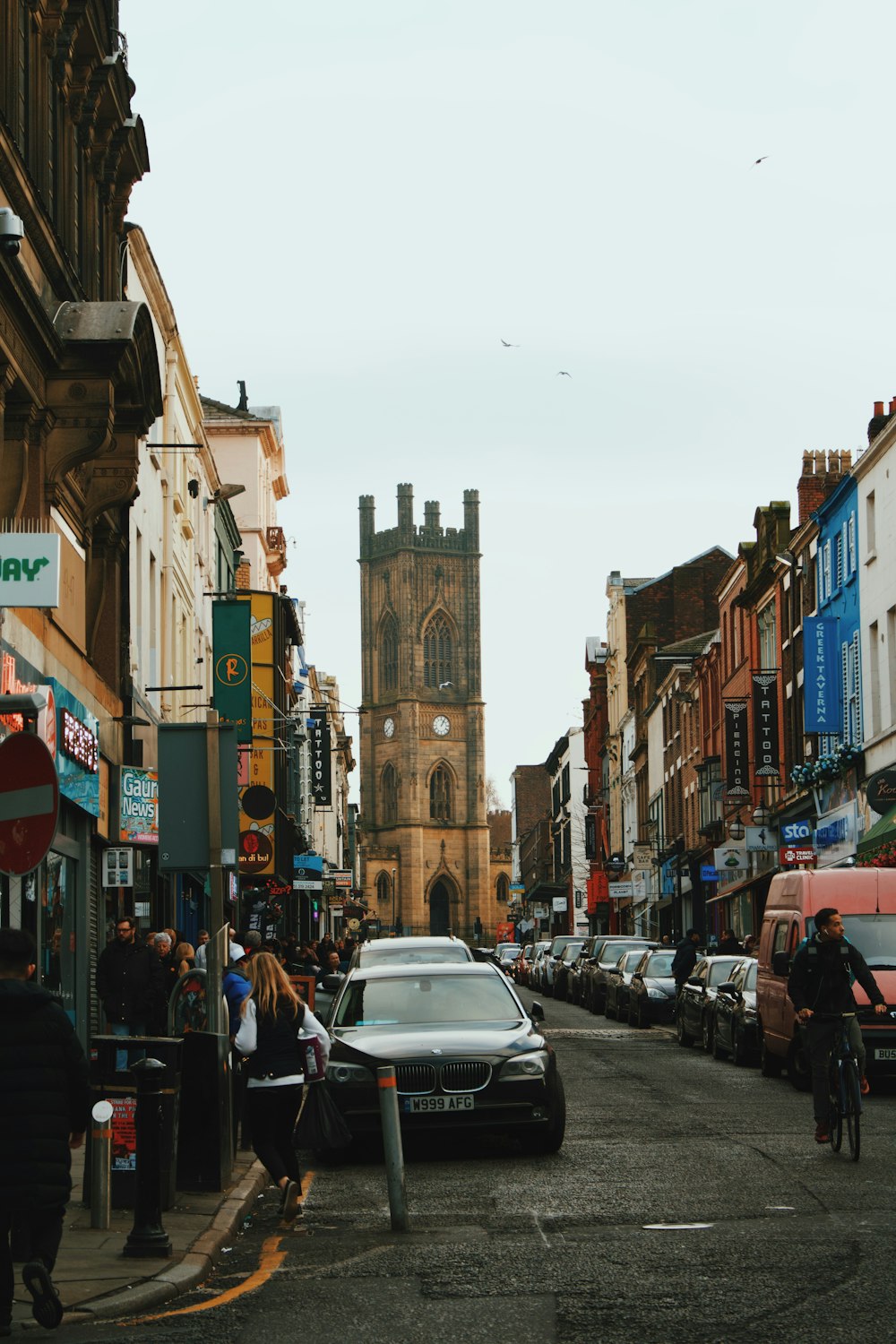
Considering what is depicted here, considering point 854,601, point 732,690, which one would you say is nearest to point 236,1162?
point 854,601

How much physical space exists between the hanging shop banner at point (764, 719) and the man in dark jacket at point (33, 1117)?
132ft

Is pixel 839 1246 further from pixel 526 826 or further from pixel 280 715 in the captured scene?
pixel 526 826

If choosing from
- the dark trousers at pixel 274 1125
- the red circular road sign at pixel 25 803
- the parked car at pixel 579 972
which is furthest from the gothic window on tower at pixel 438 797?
the red circular road sign at pixel 25 803

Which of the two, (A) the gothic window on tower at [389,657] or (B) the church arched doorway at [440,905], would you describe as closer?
(B) the church arched doorway at [440,905]

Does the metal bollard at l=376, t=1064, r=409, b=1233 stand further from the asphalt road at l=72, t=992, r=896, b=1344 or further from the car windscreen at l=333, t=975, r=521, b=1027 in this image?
the car windscreen at l=333, t=975, r=521, b=1027

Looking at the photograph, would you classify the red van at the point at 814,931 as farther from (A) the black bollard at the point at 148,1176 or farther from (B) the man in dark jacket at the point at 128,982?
(A) the black bollard at the point at 148,1176

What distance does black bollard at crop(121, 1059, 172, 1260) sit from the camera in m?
9.46

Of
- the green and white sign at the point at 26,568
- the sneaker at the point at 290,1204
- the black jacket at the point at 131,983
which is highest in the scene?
the green and white sign at the point at 26,568

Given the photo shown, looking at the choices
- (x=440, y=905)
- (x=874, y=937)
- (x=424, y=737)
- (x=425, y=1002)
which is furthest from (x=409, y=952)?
(x=440, y=905)

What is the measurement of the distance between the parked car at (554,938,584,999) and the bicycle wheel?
33.0 m

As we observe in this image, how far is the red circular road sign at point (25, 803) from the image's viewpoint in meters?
8.36

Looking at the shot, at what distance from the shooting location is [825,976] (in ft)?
46.0

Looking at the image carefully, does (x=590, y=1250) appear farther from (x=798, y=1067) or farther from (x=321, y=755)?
(x=321, y=755)

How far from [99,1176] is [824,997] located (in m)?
Result: 5.68
